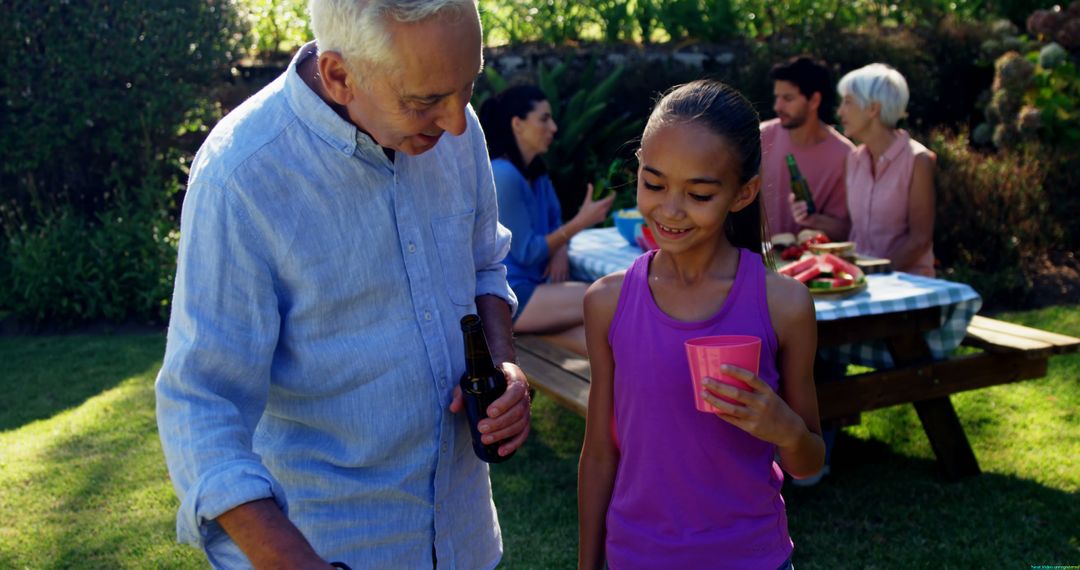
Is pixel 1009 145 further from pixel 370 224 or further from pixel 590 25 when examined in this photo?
pixel 370 224

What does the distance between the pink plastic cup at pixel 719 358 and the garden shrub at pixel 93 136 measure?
6.73 m

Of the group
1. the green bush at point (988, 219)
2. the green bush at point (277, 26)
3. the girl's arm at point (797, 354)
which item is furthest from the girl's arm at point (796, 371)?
the green bush at point (277, 26)

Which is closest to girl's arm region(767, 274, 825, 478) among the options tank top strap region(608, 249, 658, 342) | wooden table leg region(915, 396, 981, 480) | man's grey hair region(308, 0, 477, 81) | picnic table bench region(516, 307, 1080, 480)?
tank top strap region(608, 249, 658, 342)

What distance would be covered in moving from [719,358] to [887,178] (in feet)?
→ 12.7

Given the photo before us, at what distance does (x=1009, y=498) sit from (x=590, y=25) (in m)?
7.82

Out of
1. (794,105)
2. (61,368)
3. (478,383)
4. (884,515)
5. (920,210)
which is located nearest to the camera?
(478,383)

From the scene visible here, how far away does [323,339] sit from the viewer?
2.05 m

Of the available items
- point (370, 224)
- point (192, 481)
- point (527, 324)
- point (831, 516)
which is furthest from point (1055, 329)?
point (192, 481)

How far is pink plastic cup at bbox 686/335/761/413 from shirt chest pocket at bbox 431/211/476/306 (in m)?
0.57

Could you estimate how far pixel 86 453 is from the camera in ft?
18.0

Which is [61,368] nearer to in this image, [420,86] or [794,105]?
[794,105]

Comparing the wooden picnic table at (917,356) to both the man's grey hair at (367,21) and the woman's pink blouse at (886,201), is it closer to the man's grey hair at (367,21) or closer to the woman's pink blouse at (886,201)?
the woman's pink blouse at (886,201)

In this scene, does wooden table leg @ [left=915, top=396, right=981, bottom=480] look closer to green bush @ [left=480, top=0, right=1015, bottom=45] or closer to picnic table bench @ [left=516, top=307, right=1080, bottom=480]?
picnic table bench @ [left=516, top=307, right=1080, bottom=480]

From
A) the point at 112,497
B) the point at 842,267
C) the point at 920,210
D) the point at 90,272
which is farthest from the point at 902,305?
the point at 90,272
